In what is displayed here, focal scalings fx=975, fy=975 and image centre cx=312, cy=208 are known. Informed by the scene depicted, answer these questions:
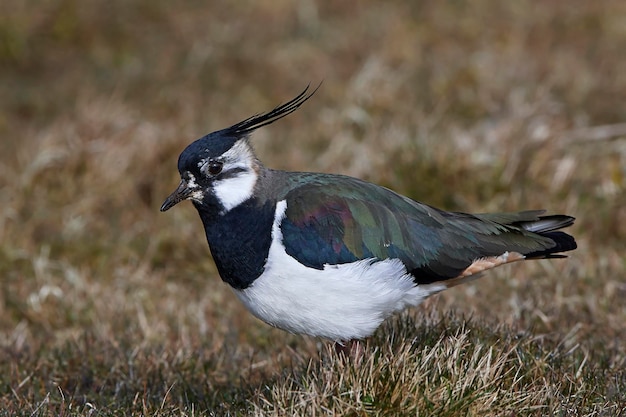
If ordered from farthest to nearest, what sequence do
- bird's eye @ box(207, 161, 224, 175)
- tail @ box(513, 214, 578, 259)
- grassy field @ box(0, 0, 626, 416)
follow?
tail @ box(513, 214, 578, 259)
bird's eye @ box(207, 161, 224, 175)
grassy field @ box(0, 0, 626, 416)

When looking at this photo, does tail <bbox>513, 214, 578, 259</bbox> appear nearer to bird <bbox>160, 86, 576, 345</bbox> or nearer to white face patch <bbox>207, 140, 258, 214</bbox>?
bird <bbox>160, 86, 576, 345</bbox>

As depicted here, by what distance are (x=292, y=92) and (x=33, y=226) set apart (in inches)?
128

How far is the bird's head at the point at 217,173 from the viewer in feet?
13.6

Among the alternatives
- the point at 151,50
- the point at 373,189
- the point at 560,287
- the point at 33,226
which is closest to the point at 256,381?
the point at 373,189

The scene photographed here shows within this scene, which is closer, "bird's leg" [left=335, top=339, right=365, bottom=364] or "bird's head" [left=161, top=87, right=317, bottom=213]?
"bird's leg" [left=335, top=339, right=365, bottom=364]

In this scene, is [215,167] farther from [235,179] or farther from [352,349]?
[352,349]

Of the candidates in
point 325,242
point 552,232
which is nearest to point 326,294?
point 325,242

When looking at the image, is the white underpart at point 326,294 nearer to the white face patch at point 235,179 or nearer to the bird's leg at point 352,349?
the bird's leg at point 352,349

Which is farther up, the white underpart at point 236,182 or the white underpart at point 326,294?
the white underpart at point 236,182

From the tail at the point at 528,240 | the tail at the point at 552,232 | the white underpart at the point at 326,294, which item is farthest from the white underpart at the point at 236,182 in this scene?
the tail at the point at 552,232

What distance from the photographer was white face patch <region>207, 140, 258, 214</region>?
162 inches

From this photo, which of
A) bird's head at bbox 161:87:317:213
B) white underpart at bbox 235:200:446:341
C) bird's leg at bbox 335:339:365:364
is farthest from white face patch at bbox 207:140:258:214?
bird's leg at bbox 335:339:365:364

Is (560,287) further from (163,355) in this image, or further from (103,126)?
(103,126)

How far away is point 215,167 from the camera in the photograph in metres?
4.18
